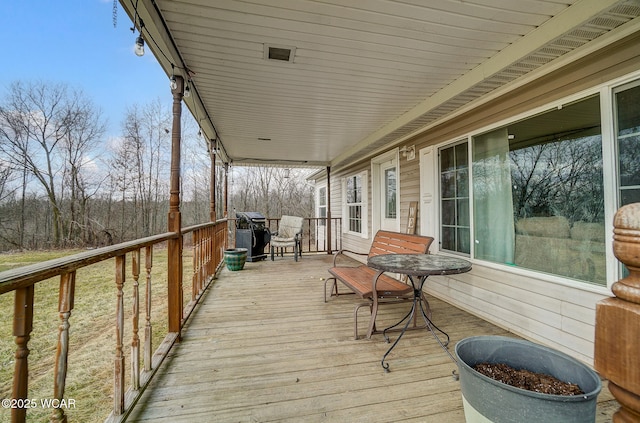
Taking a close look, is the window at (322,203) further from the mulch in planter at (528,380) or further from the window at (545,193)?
the mulch in planter at (528,380)

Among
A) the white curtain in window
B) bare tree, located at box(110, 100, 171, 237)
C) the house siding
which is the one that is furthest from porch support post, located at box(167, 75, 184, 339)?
bare tree, located at box(110, 100, 171, 237)

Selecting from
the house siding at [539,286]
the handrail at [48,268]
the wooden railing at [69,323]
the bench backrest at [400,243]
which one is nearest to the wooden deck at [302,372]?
the wooden railing at [69,323]

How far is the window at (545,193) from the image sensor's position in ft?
6.70

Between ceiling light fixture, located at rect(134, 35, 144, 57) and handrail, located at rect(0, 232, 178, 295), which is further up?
ceiling light fixture, located at rect(134, 35, 144, 57)

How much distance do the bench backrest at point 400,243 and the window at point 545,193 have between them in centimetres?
70

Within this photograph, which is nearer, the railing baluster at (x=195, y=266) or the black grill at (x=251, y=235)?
the railing baluster at (x=195, y=266)

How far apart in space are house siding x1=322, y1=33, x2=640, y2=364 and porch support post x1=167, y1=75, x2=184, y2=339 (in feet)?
8.28

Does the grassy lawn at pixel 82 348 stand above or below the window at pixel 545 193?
below

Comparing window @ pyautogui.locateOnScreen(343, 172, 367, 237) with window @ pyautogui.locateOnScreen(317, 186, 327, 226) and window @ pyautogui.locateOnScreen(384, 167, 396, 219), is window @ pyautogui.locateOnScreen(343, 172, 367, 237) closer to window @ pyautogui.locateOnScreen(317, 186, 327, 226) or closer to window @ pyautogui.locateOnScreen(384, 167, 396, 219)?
window @ pyautogui.locateOnScreen(384, 167, 396, 219)

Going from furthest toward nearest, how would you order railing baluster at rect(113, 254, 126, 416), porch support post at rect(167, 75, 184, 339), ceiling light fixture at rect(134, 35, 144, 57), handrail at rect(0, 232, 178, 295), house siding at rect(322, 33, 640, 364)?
porch support post at rect(167, 75, 184, 339), house siding at rect(322, 33, 640, 364), ceiling light fixture at rect(134, 35, 144, 57), railing baluster at rect(113, 254, 126, 416), handrail at rect(0, 232, 178, 295)

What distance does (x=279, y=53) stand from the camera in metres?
2.33

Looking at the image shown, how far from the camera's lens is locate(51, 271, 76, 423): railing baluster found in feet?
3.48

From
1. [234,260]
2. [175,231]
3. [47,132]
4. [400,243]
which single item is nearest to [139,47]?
[175,231]

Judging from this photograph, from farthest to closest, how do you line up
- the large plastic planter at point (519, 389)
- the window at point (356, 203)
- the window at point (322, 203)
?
the window at point (322, 203) < the window at point (356, 203) < the large plastic planter at point (519, 389)
